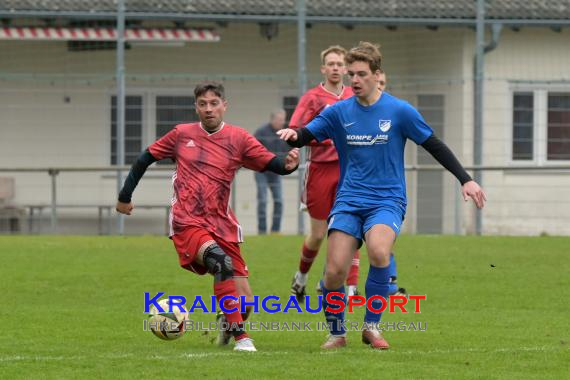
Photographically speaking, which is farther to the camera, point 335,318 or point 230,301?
point 335,318

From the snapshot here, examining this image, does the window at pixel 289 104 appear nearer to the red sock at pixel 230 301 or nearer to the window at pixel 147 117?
the window at pixel 147 117

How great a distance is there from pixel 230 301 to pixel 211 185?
0.82m

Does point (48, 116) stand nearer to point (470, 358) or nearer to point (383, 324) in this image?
point (383, 324)

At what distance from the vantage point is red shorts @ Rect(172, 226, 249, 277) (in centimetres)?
930

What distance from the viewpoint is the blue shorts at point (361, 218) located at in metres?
9.18

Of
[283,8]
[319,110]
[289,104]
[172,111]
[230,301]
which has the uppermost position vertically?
[283,8]

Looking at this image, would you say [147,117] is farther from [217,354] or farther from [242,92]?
[217,354]

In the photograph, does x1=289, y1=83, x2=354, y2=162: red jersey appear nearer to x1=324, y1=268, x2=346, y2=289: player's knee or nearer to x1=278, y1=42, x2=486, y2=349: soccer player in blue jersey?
x1=278, y1=42, x2=486, y2=349: soccer player in blue jersey

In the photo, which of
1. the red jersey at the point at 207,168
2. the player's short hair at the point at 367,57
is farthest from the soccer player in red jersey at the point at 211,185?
the player's short hair at the point at 367,57

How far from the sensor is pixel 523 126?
2239 centimetres

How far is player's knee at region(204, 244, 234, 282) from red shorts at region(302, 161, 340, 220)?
3032 millimetres

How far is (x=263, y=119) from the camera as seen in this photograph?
76.8 feet

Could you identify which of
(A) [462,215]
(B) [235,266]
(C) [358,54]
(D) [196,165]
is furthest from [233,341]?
(A) [462,215]

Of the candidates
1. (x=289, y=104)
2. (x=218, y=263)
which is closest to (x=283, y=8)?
(x=289, y=104)
